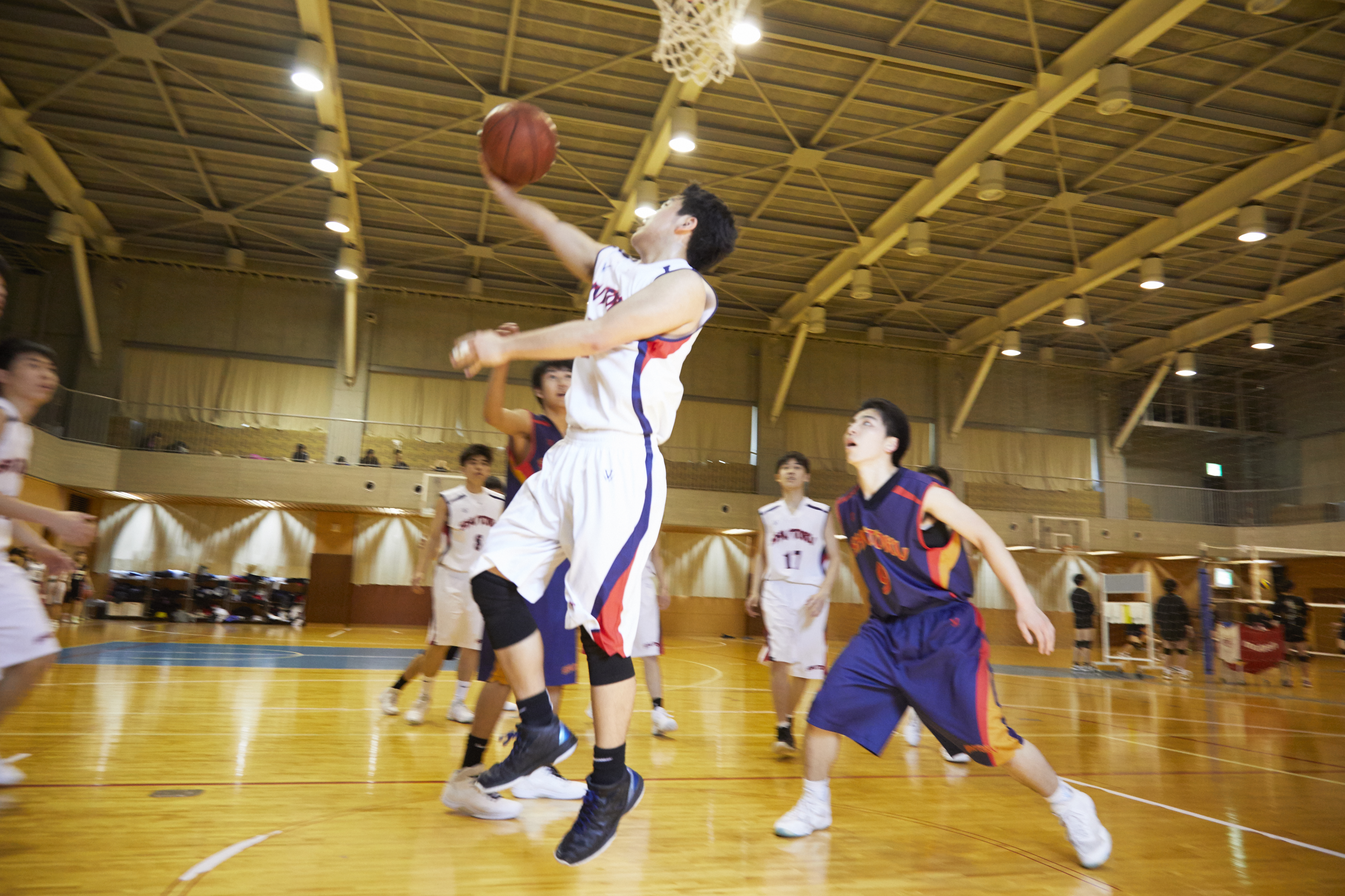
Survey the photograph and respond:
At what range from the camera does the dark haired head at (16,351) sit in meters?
3.27

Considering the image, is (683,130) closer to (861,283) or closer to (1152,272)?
(861,283)

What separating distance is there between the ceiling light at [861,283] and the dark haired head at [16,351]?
589 inches

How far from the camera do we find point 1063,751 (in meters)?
4.96

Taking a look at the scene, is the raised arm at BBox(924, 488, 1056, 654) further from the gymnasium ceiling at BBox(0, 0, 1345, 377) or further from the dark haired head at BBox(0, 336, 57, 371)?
the gymnasium ceiling at BBox(0, 0, 1345, 377)

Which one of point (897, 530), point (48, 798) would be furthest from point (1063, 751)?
point (48, 798)

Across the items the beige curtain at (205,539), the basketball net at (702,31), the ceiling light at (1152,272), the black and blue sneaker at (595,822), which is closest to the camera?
the black and blue sneaker at (595,822)

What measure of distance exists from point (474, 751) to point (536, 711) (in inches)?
39.3

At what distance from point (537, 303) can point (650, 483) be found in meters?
18.7

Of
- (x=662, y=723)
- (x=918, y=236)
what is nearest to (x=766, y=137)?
(x=918, y=236)

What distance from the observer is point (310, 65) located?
10781 mm

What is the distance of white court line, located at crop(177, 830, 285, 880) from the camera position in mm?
2215

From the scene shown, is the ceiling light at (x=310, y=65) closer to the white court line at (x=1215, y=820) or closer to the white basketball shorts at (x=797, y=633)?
the white basketball shorts at (x=797, y=633)

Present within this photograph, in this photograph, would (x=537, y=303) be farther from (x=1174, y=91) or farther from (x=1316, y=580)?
(x=1316, y=580)

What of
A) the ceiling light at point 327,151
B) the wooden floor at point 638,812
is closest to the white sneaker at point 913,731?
the wooden floor at point 638,812
